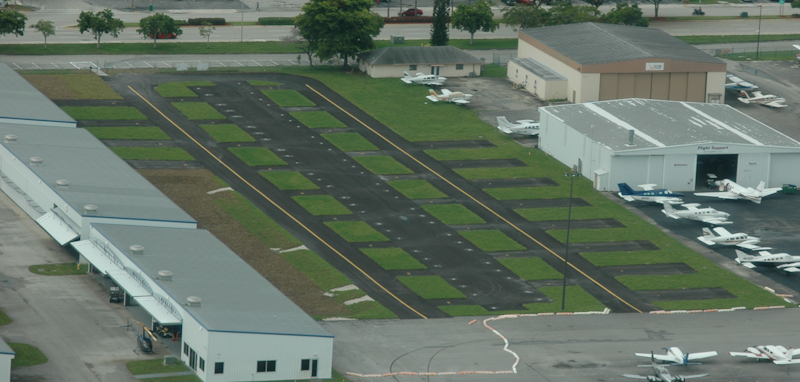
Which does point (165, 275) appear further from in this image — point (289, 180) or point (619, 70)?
point (619, 70)

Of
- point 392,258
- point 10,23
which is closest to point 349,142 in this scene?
point 392,258

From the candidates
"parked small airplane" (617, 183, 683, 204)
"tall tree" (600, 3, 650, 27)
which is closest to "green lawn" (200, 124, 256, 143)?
"parked small airplane" (617, 183, 683, 204)

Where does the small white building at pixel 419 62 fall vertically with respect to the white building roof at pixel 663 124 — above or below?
above

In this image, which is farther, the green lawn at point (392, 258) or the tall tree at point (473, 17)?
the tall tree at point (473, 17)

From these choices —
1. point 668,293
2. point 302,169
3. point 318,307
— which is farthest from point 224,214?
point 668,293

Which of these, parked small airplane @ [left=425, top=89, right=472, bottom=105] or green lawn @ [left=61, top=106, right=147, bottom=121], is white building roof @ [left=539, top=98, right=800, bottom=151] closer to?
parked small airplane @ [left=425, top=89, right=472, bottom=105]

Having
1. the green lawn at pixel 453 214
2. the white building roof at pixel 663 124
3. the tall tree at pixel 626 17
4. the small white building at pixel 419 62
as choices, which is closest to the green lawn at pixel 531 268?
the green lawn at pixel 453 214

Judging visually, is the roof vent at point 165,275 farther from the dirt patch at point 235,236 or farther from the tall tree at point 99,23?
the tall tree at point 99,23
